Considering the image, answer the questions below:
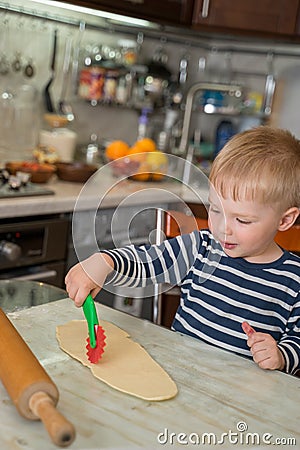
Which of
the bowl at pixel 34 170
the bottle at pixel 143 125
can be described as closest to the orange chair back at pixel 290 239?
the bowl at pixel 34 170

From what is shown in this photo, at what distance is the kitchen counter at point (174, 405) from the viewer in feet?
2.24

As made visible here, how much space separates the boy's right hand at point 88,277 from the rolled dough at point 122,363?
2.2 inches

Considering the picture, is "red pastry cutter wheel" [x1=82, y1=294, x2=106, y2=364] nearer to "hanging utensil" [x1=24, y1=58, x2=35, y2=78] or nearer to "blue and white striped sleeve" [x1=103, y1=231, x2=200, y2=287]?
"blue and white striped sleeve" [x1=103, y1=231, x2=200, y2=287]

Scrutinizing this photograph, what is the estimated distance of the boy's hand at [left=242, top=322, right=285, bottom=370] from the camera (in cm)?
91

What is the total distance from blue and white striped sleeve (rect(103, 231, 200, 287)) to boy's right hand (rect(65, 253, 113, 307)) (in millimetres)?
20

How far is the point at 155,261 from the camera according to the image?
1.11 metres

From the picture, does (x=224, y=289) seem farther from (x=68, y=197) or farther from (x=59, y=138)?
(x=59, y=138)

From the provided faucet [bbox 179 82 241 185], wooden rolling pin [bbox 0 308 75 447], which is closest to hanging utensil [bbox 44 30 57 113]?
faucet [bbox 179 82 241 185]

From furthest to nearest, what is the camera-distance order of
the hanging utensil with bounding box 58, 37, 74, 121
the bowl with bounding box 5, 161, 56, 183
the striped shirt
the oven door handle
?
the hanging utensil with bounding box 58, 37, 74, 121 → the bowl with bounding box 5, 161, 56, 183 → the oven door handle → the striped shirt

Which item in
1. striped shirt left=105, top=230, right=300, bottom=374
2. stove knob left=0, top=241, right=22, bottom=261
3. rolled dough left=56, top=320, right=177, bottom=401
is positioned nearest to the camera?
rolled dough left=56, top=320, right=177, bottom=401

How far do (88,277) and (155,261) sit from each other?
203 millimetres

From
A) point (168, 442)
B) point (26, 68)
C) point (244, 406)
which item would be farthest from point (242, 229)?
point (26, 68)

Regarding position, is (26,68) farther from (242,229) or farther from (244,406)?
(244,406)

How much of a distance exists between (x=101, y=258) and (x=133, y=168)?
114 cm
